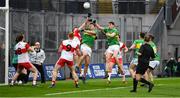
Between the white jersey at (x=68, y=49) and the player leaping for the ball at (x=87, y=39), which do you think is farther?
the player leaping for the ball at (x=87, y=39)

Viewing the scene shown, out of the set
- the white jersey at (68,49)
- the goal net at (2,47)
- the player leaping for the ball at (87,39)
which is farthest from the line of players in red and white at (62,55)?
the goal net at (2,47)

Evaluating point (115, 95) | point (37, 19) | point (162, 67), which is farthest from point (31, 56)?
point (162, 67)

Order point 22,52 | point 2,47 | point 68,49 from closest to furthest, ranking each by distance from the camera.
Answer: point 68,49 → point 22,52 → point 2,47

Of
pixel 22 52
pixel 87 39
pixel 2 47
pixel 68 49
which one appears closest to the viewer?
pixel 68 49

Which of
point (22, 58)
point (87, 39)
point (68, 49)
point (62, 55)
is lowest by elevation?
point (22, 58)

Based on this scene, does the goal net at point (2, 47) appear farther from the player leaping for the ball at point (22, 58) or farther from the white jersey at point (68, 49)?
the white jersey at point (68, 49)

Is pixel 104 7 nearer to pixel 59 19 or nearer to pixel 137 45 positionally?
pixel 59 19

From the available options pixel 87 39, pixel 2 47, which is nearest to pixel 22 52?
pixel 2 47

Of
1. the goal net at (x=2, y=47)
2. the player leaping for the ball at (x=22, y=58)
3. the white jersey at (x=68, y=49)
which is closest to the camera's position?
the white jersey at (x=68, y=49)

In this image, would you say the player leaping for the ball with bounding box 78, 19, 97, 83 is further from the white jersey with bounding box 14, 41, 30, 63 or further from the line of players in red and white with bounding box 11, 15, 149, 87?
the white jersey with bounding box 14, 41, 30, 63

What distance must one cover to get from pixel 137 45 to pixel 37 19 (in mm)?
10868

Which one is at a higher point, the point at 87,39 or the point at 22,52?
the point at 87,39

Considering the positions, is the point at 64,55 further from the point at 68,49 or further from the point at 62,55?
the point at 68,49

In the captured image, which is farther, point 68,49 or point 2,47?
point 2,47
